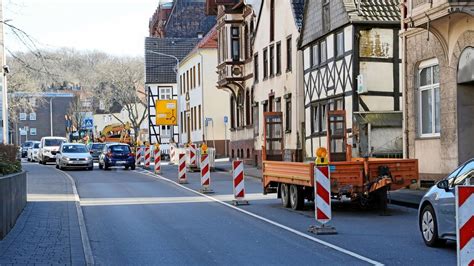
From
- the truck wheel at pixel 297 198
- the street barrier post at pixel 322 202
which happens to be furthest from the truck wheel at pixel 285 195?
the street barrier post at pixel 322 202

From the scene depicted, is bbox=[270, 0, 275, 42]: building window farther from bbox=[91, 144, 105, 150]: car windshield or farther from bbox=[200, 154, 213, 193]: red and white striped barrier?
bbox=[91, 144, 105, 150]: car windshield

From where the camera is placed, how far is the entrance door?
22844mm

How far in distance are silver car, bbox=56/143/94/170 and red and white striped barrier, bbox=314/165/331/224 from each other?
29386 mm

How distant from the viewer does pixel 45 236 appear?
12539 mm

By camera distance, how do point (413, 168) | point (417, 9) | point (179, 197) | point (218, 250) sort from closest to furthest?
point (218, 250) → point (413, 168) → point (417, 9) → point (179, 197)

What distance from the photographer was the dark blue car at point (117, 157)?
138 feet

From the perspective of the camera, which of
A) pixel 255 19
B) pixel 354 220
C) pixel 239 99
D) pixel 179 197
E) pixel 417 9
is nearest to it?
pixel 354 220

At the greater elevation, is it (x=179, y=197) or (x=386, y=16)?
(x=386, y=16)

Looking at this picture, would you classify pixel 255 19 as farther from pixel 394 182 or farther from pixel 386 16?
pixel 394 182

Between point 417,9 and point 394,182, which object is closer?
point 394,182

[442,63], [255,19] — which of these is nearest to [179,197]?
[442,63]

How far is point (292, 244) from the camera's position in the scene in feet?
39.4

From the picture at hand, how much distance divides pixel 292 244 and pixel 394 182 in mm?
5247

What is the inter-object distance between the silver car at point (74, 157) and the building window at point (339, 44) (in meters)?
18.1
